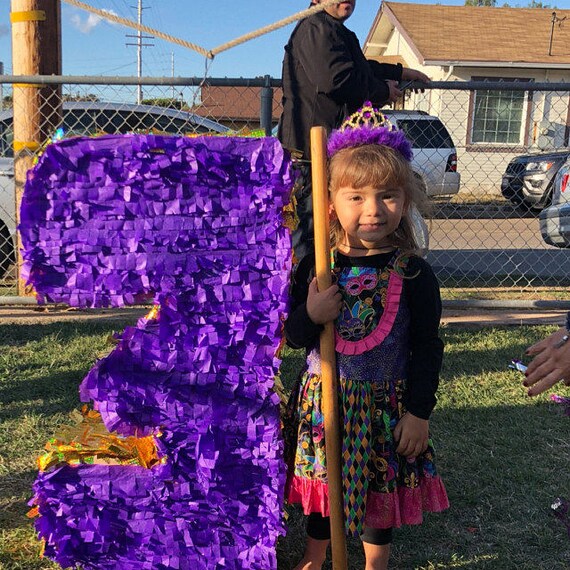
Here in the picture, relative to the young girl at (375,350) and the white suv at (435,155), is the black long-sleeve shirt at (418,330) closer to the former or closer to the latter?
the young girl at (375,350)

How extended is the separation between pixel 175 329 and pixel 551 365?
95 cm

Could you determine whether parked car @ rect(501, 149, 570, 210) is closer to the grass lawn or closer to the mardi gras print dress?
the grass lawn

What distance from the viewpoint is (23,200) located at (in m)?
1.80

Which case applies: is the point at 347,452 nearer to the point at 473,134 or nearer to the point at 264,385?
the point at 264,385

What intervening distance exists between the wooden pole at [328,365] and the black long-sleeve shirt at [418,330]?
0.25ft

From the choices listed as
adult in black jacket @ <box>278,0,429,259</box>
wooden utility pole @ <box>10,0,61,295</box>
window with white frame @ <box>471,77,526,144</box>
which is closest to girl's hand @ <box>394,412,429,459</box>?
adult in black jacket @ <box>278,0,429,259</box>

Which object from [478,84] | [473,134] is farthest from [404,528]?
[473,134]

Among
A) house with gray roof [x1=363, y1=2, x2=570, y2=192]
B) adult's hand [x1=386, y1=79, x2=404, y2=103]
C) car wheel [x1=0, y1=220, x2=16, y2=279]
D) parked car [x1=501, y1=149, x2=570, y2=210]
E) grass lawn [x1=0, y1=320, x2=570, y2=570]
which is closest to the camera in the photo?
grass lawn [x1=0, y1=320, x2=570, y2=570]

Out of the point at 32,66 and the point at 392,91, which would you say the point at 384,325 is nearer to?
the point at 392,91

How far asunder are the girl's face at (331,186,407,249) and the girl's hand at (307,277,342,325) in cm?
18

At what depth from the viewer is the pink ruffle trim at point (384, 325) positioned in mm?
1852

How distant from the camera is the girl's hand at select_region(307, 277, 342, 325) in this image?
71.1 inches

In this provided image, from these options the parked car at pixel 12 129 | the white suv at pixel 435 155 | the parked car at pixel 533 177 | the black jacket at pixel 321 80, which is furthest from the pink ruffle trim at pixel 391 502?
the parked car at pixel 533 177

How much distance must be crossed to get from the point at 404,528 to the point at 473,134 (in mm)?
16299
